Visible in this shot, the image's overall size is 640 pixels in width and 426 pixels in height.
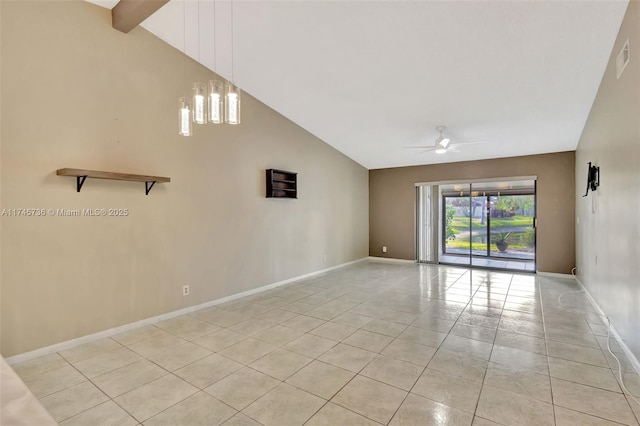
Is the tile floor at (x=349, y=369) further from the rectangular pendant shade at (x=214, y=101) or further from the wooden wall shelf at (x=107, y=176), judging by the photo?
the rectangular pendant shade at (x=214, y=101)

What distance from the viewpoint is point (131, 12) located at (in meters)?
3.02

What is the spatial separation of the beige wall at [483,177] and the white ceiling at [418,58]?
0.89 metres

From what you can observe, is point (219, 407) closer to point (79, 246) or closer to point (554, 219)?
point (79, 246)

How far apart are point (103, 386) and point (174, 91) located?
3.22m

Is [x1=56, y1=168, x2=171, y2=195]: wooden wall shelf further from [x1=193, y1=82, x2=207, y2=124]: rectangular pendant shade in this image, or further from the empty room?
[x1=193, y1=82, x2=207, y2=124]: rectangular pendant shade

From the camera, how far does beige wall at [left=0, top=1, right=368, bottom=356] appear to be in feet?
8.80

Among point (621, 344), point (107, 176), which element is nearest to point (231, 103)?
point (107, 176)

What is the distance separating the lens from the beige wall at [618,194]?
234cm

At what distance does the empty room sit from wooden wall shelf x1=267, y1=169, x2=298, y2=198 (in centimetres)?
6

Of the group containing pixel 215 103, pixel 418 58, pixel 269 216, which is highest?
pixel 418 58

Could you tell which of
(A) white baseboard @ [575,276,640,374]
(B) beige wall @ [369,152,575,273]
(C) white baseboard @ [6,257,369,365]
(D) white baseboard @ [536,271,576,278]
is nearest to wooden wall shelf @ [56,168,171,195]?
(C) white baseboard @ [6,257,369,365]

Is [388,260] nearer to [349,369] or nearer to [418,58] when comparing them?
[418,58]

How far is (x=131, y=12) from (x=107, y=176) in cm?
166

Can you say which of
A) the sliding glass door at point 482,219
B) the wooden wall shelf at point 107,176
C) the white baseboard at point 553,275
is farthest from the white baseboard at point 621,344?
the wooden wall shelf at point 107,176
